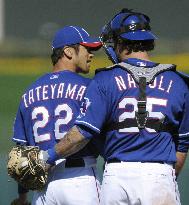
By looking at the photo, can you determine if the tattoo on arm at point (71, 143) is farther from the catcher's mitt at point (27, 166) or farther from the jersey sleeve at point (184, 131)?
the jersey sleeve at point (184, 131)

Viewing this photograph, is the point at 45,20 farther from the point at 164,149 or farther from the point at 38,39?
the point at 164,149

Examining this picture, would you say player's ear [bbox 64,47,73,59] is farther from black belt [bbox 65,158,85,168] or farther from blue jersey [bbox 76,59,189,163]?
blue jersey [bbox 76,59,189,163]

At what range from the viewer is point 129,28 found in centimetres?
472

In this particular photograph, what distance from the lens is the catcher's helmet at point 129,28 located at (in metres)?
4.70

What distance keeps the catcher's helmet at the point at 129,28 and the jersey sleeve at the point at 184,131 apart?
1.36 feet

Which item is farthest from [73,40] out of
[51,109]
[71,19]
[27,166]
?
[71,19]

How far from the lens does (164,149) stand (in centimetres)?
458

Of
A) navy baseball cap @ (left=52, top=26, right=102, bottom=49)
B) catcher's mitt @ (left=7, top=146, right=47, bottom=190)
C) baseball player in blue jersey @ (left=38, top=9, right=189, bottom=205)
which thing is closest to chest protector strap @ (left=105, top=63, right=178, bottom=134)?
baseball player in blue jersey @ (left=38, top=9, right=189, bottom=205)

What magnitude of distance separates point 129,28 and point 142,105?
46cm

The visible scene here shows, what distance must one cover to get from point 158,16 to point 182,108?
2782cm

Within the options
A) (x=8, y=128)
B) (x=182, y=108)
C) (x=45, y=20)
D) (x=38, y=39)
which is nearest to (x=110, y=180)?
(x=182, y=108)

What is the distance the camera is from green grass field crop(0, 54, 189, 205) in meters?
6.81

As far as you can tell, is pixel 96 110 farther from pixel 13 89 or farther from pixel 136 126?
pixel 13 89

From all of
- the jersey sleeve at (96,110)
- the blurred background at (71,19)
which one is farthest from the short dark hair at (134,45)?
the blurred background at (71,19)
